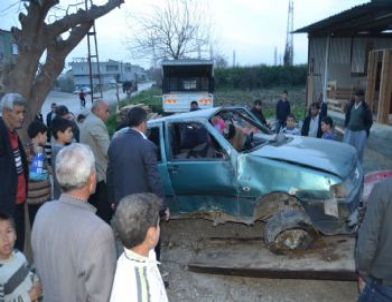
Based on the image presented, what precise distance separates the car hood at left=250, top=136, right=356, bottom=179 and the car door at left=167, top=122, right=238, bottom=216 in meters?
0.45

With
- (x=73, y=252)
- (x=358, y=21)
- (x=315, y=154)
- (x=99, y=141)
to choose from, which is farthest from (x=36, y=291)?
(x=358, y=21)

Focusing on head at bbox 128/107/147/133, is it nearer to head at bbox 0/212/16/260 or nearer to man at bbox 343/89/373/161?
head at bbox 0/212/16/260

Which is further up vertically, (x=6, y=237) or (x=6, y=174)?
(x=6, y=174)

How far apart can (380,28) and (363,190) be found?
14.4 meters

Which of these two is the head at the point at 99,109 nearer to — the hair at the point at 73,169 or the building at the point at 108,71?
the hair at the point at 73,169

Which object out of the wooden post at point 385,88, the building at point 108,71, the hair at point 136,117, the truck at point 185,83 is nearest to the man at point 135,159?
the hair at point 136,117

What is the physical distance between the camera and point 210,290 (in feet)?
15.0

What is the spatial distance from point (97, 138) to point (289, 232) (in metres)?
2.49

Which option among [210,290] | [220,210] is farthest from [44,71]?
[210,290]

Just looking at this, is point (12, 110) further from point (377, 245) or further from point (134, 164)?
point (377, 245)

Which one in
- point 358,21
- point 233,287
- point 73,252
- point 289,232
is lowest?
point 233,287

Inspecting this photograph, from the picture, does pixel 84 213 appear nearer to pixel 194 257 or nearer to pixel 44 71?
pixel 194 257

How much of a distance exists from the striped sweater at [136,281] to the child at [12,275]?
739 millimetres

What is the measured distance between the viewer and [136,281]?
1876 millimetres
